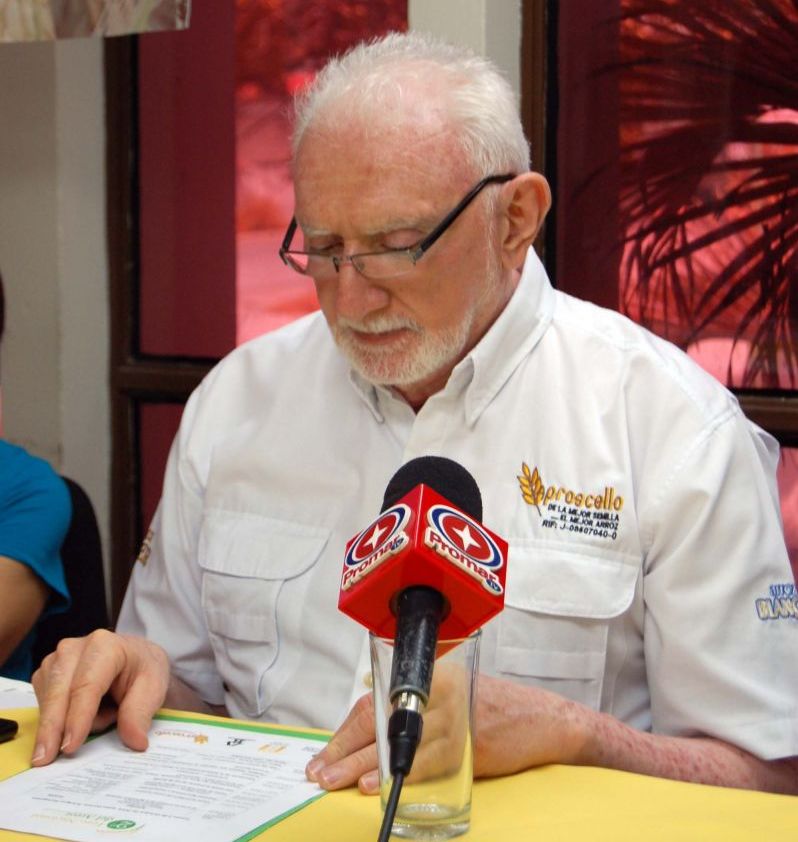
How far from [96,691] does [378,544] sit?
1.74 feet

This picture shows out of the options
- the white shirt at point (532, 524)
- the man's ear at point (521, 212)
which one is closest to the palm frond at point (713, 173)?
the white shirt at point (532, 524)

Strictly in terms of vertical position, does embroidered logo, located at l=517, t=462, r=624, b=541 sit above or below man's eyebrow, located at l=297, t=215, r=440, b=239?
below

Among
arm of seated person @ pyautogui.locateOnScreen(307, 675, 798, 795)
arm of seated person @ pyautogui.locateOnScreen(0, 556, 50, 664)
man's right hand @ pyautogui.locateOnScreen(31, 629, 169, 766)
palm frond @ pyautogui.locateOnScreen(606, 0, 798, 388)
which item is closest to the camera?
arm of seated person @ pyautogui.locateOnScreen(307, 675, 798, 795)

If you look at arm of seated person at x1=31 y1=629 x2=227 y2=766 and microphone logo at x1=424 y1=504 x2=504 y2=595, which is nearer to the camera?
microphone logo at x1=424 y1=504 x2=504 y2=595

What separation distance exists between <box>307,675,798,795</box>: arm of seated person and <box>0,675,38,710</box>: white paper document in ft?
1.39

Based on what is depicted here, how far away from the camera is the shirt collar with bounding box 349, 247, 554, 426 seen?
1695mm

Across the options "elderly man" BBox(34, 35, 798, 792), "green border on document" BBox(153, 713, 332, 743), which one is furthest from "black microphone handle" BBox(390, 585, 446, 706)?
"elderly man" BBox(34, 35, 798, 792)

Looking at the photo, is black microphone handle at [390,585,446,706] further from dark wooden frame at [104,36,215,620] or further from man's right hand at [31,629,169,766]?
dark wooden frame at [104,36,215,620]

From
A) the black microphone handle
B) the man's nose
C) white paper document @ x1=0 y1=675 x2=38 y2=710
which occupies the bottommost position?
white paper document @ x1=0 y1=675 x2=38 y2=710

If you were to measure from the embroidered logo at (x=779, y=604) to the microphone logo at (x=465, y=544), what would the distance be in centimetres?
70

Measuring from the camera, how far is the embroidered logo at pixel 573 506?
1598 mm

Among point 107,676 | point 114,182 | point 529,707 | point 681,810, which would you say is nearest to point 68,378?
point 114,182

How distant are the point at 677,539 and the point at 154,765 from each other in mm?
695

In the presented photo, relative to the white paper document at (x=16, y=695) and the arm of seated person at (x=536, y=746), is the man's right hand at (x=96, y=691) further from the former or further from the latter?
the arm of seated person at (x=536, y=746)
